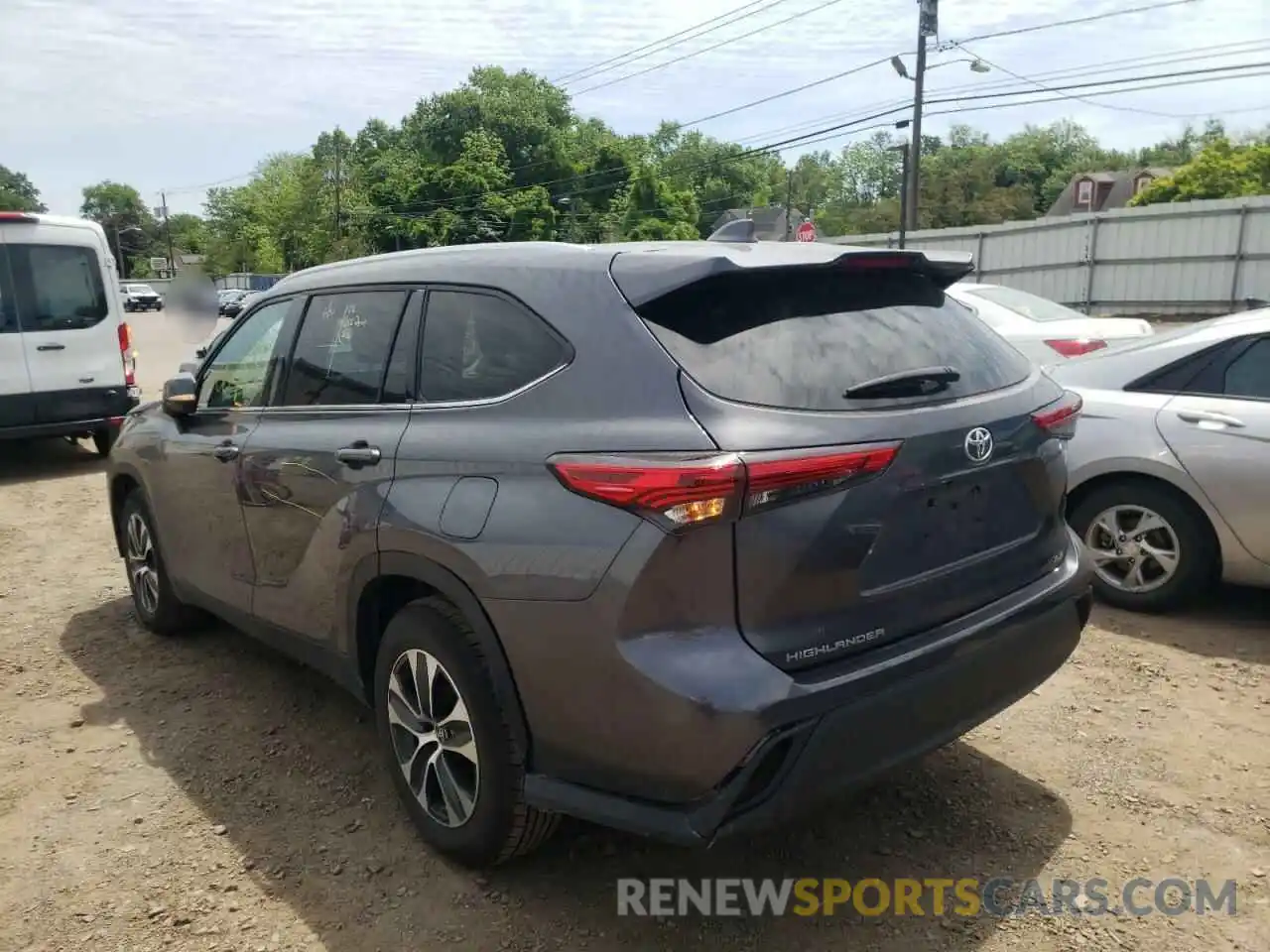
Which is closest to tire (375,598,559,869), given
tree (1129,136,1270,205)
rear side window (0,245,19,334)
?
rear side window (0,245,19,334)

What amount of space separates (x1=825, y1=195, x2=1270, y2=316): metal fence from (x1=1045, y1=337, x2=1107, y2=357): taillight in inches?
470

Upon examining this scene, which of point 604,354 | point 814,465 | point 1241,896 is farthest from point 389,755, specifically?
point 1241,896

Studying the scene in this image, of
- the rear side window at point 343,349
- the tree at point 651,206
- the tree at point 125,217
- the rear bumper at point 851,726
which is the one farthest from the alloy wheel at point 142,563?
the tree at point 125,217

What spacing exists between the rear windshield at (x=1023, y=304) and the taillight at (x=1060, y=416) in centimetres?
635

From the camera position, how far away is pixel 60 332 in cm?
908

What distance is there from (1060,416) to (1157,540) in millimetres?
2182

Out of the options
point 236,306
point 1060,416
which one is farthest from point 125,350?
point 1060,416

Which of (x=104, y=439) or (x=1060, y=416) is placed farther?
(x=104, y=439)

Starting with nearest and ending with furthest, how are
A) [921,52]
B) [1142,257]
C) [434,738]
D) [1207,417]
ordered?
1. [434,738]
2. [1207,417]
3. [1142,257]
4. [921,52]

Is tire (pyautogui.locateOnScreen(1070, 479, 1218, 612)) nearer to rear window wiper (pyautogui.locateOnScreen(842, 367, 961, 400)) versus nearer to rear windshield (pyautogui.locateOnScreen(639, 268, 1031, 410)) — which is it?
rear windshield (pyautogui.locateOnScreen(639, 268, 1031, 410))

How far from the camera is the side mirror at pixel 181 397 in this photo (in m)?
4.10

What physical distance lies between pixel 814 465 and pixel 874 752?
72 cm

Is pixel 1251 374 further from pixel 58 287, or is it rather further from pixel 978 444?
pixel 58 287

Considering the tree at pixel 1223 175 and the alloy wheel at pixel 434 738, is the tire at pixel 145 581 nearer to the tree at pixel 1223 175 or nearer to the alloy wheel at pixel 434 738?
the alloy wheel at pixel 434 738
